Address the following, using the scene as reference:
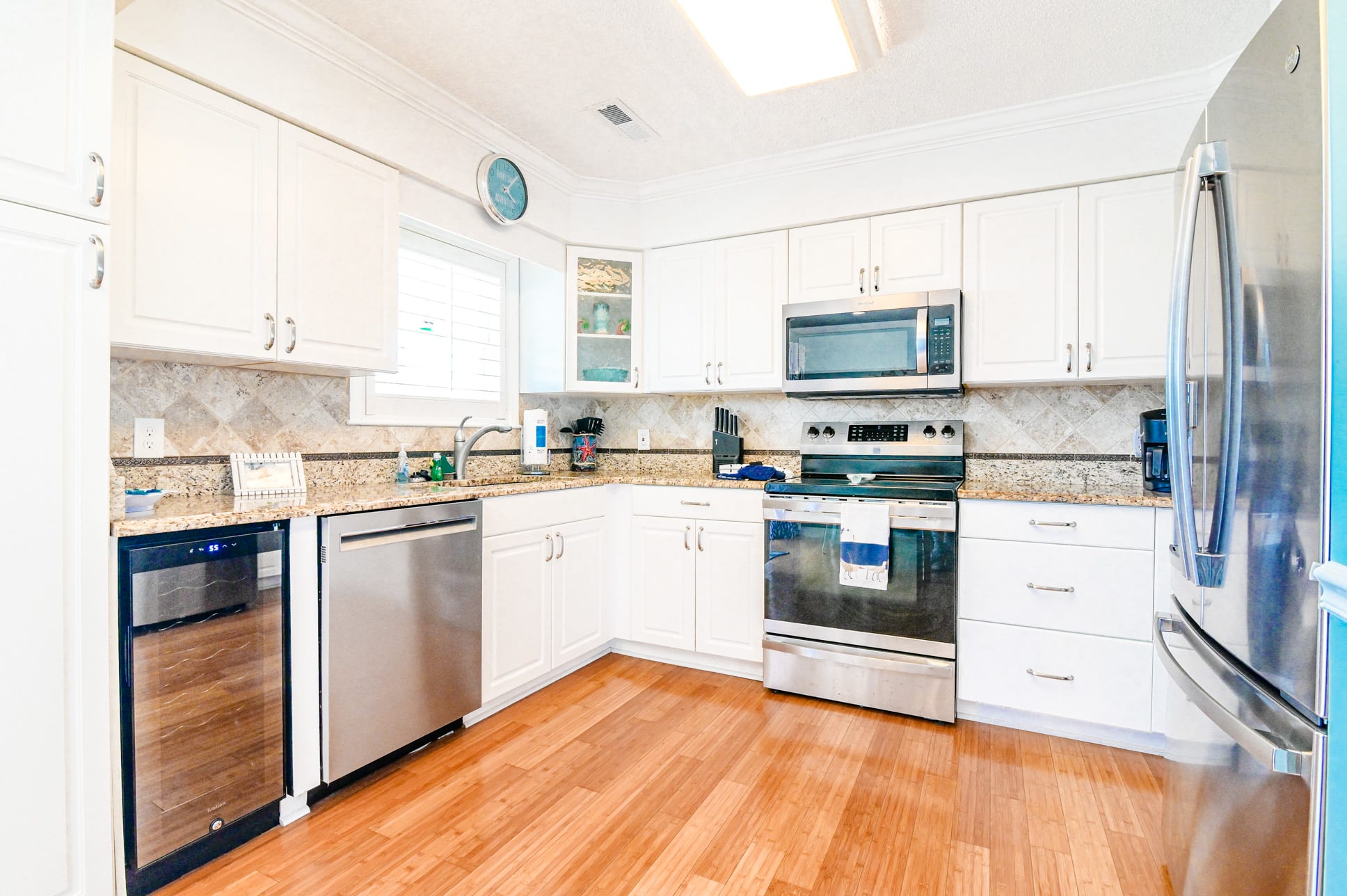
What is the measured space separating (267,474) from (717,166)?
2.53m

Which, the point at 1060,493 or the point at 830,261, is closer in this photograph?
the point at 1060,493

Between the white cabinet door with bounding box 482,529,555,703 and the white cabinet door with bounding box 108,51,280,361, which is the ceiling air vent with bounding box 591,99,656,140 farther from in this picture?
the white cabinet door with bounding box 482,529,555,703

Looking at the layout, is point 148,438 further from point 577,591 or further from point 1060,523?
point 1060,523

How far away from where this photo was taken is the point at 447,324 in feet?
10.3

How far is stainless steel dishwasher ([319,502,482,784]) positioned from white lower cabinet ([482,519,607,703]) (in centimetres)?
9

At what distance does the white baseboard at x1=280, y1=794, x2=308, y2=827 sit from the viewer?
73.0 inches

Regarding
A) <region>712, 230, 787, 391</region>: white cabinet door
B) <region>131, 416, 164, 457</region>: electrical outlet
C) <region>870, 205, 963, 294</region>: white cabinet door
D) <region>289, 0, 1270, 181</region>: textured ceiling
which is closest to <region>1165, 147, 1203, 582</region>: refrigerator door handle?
<region>289, 0, 1270, 181</region>: textured ceiling

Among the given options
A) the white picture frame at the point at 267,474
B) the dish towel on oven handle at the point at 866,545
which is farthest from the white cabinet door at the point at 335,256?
the dish towel on oven handle at the point at 866,545

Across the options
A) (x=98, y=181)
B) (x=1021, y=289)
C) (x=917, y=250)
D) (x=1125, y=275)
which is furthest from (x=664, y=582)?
(x=98, y=181)

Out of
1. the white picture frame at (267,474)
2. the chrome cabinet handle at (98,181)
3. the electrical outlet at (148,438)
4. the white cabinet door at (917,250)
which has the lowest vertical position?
the white picture frame at (267,474)

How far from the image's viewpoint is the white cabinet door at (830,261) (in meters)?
3.04

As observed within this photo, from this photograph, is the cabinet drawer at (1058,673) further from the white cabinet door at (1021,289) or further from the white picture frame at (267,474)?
the white picture frame at (267,474)

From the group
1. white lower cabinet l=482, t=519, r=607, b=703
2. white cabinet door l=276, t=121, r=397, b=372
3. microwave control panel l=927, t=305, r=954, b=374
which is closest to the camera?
white cabinet door l=276, t=121, r=397, b=372

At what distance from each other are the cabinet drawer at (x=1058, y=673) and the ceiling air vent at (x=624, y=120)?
101 inches
